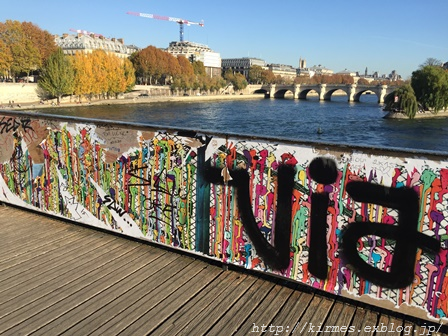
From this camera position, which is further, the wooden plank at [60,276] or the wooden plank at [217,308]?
the wooden plank at [60,276]

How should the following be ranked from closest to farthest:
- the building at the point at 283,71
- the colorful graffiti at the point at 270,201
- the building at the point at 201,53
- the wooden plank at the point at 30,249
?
the colorful graffiti at the point at 270,201, the wooden plank at the point at 30,249, the building at the point at 201,53, the building at the point at 283,71

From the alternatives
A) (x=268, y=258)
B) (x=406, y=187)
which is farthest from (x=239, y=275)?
(x=406, y=187)

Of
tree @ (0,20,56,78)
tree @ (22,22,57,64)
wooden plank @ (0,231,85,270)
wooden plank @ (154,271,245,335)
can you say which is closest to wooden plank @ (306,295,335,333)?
wooden plank @ (154,271,245,335)

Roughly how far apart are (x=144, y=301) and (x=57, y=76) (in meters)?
56.6

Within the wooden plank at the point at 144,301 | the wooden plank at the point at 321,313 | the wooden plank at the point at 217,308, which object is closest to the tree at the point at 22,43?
the wooden plank at the point at 144,301

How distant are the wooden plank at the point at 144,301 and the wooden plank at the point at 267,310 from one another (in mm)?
585

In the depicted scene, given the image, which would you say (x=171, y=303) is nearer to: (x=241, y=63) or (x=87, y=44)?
(x=87, y=44)

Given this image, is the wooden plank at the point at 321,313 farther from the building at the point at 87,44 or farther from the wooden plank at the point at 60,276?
the building at the point at 87,44

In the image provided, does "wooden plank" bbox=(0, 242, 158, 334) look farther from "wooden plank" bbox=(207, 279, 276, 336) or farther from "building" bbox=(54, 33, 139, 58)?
"building" bbox=(54, 33, 139, 58)

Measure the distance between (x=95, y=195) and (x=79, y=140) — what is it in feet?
1.67

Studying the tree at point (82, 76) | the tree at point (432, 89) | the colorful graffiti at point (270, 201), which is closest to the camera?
the colorful graffiti at point (270, 201)

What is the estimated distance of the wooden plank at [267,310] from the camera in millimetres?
2229

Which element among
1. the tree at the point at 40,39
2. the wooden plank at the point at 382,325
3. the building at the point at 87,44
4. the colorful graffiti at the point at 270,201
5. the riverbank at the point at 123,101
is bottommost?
the riverbank at the point at 123,101

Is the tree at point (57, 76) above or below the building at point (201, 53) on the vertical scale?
below
